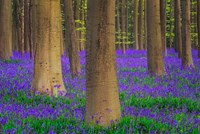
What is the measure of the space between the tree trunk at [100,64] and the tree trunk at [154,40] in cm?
718

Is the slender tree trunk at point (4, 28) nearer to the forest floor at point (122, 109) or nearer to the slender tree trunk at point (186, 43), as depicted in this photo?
the forest floor at point (122, 109)

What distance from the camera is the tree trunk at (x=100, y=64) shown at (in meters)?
5.65

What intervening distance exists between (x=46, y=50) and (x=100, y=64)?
11.8ft

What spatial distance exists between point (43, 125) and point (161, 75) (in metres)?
8.12

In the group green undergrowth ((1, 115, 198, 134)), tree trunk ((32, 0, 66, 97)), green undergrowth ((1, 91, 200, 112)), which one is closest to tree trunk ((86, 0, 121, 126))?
green undergrowth ((1, 115, 198, 134))

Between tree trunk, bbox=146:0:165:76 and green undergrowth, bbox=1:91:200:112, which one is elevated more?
tree trunk, bbox=146:0:165:76

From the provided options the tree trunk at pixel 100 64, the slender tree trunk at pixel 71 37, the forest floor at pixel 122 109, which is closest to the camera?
the forest floor at pixel 122 109

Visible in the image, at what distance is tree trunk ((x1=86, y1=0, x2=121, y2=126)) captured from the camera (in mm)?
5652

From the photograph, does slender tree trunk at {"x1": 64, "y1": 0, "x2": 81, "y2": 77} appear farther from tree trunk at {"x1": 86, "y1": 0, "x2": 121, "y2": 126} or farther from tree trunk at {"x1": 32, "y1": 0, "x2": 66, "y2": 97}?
tree trunk at {"x1": 86, "y1": 0, "x2": 121, "y2": 126}

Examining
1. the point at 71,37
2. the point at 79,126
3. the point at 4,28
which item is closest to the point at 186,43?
the point at 71,37

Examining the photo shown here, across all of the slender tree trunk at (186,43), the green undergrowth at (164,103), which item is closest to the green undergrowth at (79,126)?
the green undergrowth at (164,103)

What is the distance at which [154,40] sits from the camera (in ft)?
42.4

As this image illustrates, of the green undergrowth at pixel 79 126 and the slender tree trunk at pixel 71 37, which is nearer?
the green undergrowth at pixel 79 126

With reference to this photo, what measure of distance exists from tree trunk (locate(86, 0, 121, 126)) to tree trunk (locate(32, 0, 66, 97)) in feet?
10.6
